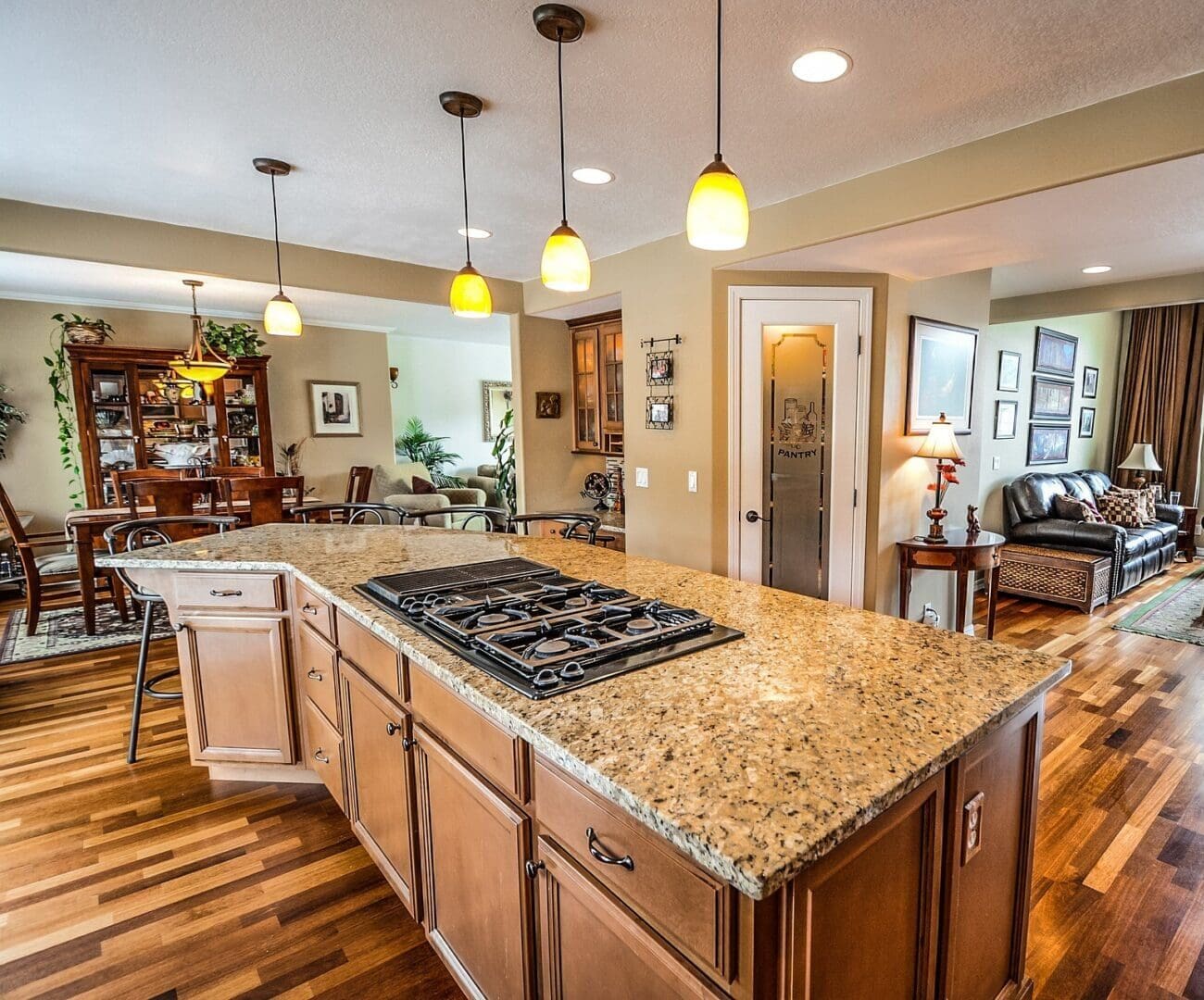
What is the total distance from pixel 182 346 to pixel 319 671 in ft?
17.7

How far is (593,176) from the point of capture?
2695 millimetres

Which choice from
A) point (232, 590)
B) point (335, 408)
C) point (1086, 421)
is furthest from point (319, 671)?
point (1086, 421)

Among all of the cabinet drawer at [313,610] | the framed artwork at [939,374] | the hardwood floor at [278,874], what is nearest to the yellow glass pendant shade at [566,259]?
the cabinet drawer at [313,610]

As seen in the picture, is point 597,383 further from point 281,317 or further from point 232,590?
point 232,590

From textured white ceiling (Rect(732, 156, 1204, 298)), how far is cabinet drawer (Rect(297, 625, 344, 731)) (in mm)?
2620

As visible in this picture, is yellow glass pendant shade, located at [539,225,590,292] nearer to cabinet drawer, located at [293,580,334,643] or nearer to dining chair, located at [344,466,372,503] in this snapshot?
cabinet drawer, located at [293,580,334,643]

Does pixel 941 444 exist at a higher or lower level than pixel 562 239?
lower

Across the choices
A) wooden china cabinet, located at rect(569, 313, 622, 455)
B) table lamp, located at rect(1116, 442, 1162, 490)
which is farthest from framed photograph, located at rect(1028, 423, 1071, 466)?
wooden china cabinet, located at rect(569, 313, 622, 455)

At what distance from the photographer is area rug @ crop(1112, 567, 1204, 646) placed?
14.0ft

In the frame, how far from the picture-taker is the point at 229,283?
486 cm

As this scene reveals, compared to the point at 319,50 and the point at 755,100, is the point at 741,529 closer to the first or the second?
the point at 755,100

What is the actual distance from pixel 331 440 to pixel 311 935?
5991 millimetres

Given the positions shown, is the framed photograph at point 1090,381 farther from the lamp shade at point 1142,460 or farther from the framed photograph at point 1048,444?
the lamp shade at point 1142,460

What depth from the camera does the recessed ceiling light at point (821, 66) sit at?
1.80 meters
